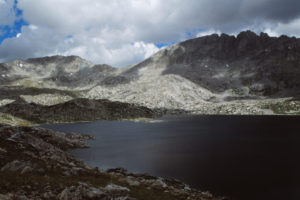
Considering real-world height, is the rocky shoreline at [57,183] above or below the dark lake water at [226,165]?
above

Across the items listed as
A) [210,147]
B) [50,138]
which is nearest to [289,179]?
[210,147]


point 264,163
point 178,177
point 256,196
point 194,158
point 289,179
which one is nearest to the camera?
point 256,196

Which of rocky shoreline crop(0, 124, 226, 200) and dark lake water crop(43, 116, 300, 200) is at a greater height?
rocky shoreline crop(0, 124, 226, 200)

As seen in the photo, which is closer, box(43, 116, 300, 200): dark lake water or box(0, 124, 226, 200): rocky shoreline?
box(0, 124, 226, 200): rocky shoreline

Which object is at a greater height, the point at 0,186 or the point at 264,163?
the point at 0,186

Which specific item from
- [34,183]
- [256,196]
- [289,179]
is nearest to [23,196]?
[34,183]

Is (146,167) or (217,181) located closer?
(217,181)

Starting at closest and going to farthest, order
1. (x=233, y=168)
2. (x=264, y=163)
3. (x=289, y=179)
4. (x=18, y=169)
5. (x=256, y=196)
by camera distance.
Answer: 1. (x=18, y=169)
2. (x=256, y=196)
3. (x=289, y=179)
4. (x=233, y=168)
5. (x=264, y=163)

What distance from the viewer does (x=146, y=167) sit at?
206ft

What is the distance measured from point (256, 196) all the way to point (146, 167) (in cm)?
2927

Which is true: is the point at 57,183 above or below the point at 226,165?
above

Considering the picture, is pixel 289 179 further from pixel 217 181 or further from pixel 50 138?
pixel 50 138

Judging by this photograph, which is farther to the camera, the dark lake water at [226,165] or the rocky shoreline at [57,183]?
the dark lake water at [226,165]

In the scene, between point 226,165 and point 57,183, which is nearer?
point 57,183
